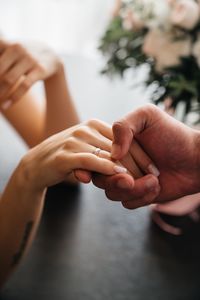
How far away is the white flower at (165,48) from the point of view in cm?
97

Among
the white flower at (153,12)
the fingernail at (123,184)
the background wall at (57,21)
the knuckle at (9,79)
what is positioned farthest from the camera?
the background wall at (57,21)

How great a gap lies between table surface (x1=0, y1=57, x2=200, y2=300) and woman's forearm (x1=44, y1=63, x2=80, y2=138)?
179 millimetres

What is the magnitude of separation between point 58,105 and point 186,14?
39cm

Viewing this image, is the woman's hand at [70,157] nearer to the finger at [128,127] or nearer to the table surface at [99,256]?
the finger at [128,127]

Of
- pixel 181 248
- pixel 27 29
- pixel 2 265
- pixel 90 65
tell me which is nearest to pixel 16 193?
pixel 2 265

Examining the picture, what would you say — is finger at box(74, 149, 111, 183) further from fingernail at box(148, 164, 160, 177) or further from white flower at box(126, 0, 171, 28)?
white flower at box(126, 0, 171, 28)

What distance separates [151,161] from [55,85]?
0.48 m

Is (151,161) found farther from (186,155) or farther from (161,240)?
(161,240)

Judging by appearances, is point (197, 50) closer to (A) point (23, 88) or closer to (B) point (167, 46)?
(B) point (167, 46)

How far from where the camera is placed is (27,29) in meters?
2.78

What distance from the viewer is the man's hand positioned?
0.59 metres

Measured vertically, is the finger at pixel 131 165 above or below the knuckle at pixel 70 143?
below

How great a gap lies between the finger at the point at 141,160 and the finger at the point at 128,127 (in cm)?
4

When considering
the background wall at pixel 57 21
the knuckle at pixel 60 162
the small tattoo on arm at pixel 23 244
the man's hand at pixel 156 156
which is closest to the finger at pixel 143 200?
the man's hand at pixel 156 156
